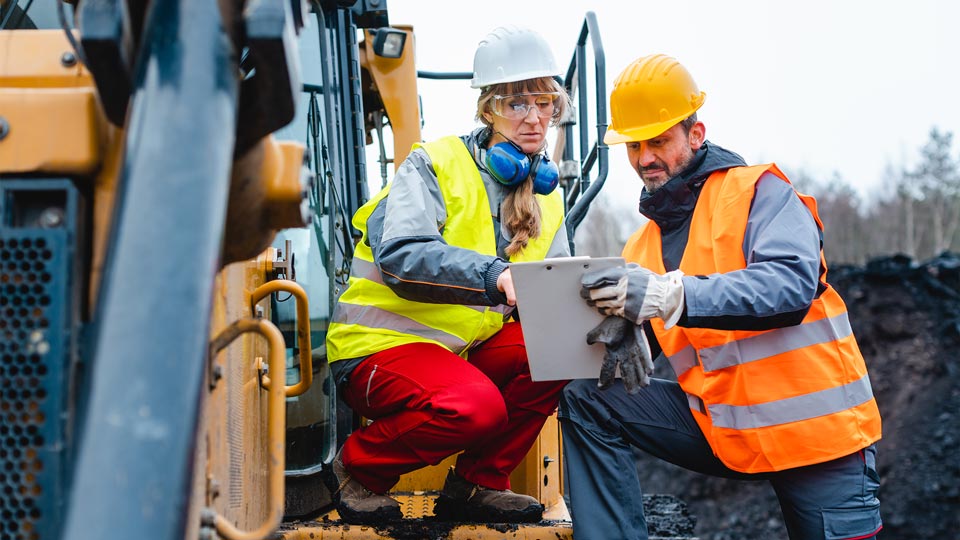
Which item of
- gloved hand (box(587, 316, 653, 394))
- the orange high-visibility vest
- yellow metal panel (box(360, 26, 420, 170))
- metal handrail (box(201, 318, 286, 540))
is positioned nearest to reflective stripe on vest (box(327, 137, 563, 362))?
gloved hand (box(587, 316, 653, 394))

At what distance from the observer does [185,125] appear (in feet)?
4.41

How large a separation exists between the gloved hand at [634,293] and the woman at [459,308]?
288 millimetres

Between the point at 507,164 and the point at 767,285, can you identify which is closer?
the point at 767,285

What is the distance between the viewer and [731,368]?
2.99 meters

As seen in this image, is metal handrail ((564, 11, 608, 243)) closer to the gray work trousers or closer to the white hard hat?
the white hard hat

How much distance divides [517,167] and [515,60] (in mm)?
396

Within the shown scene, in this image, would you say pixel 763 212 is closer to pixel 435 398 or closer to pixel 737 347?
pixel 737 347

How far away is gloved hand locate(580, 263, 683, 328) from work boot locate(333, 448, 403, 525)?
0.94m

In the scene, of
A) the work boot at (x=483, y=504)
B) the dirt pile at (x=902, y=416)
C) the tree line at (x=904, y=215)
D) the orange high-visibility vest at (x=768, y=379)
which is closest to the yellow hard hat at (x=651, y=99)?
the orange high-visibility vest at (x=768, y=379)

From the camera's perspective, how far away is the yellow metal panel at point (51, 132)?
152cm

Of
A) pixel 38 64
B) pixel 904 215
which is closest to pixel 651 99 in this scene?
pixel 38 64

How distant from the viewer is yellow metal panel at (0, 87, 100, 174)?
4.99ft

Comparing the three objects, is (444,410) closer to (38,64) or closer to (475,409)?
(475,409)

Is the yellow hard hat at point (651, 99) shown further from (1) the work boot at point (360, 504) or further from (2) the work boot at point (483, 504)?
(1) the work boot at point (360, 504)
